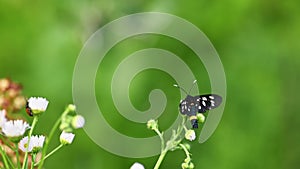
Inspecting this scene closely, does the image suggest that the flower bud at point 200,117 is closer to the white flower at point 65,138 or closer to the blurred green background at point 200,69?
the white flower at point 65,138

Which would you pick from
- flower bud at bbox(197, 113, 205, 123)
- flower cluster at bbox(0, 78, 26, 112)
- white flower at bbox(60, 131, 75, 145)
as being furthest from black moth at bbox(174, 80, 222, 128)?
flower cluster at bbox(0, 78, 26, 112)

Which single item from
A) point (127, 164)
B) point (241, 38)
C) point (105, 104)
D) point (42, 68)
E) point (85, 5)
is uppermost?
point (241, 38)

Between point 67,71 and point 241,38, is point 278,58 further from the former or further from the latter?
point 67,71

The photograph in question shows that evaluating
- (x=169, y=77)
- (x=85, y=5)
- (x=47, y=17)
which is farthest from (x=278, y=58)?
(x=47, y=17)

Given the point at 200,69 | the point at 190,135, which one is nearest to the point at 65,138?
the point at 190,135

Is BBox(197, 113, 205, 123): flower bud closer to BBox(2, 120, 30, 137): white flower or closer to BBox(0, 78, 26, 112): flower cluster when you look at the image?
BBox(2, 120, 30, 137): white flower

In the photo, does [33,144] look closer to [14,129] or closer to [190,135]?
[14,129]
